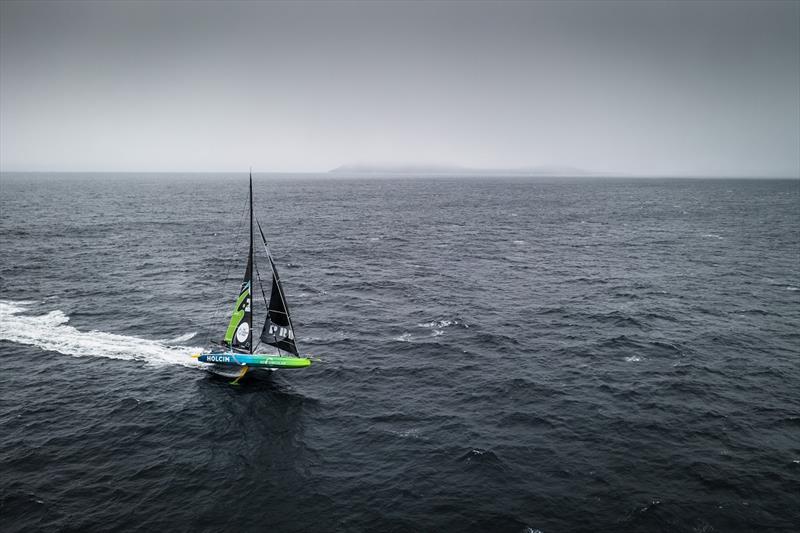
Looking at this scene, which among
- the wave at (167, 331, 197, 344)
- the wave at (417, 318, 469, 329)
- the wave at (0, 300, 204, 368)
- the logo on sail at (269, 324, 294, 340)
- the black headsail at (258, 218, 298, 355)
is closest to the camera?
the black headsail at (258, 218, 298, 355)

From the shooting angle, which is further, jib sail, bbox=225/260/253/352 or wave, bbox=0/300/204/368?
wave, bbox=0/300/204/368

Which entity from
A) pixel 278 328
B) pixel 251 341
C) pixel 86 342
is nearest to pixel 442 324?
pixel 278 328

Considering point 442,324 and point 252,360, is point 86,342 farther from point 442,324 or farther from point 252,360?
point 442,324

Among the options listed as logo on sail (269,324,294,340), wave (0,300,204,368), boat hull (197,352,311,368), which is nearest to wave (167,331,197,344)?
wave (0,300,204,368)

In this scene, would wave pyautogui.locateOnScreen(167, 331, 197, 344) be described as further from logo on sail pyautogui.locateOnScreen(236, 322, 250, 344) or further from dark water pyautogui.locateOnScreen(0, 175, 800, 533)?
logo on sail pyautogui.locateOnScreen(236, 322, 250, 344)

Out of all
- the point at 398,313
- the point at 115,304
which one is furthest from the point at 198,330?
the point at 398,313

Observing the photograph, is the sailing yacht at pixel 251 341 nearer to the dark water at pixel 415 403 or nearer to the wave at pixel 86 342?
the dark water at pixel 415 403

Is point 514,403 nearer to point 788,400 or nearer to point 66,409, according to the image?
point 788,400
